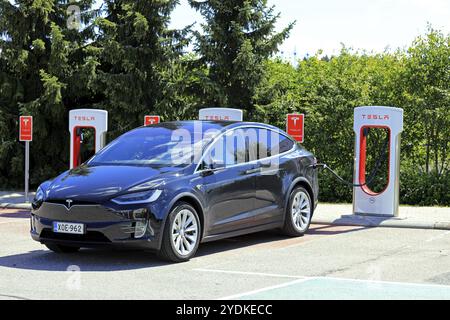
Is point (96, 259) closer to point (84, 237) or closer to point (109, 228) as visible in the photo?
point (84, 237)

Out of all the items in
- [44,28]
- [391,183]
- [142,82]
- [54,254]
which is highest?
[44,28]

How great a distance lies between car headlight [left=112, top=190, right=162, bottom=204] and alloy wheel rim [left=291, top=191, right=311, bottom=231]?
2.89 meters

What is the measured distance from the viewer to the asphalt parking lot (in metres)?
6.53

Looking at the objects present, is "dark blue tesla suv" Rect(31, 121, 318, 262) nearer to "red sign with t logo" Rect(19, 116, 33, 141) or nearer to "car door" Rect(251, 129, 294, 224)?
"car door" Rect(251, 129, 294, 224)

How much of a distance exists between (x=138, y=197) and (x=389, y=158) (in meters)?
5.77

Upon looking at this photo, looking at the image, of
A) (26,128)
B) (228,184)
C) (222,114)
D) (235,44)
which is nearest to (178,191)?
(228,184)

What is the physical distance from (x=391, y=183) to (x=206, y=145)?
4.58 metres

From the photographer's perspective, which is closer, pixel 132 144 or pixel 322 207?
pixel 132 144

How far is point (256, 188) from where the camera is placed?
939 centimetres

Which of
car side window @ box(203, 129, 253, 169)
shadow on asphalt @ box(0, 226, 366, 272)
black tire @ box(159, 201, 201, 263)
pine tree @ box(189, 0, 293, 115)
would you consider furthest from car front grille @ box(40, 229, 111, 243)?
pine tree @ box(189, 0, 293, 115)

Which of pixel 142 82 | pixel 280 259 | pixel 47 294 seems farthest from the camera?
pixel 142 82

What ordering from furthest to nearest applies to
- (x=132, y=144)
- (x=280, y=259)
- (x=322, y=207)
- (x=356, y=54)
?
(x=356, y=54), (x=322, y=207), (x=132, y=144), (x=280, y=259)
